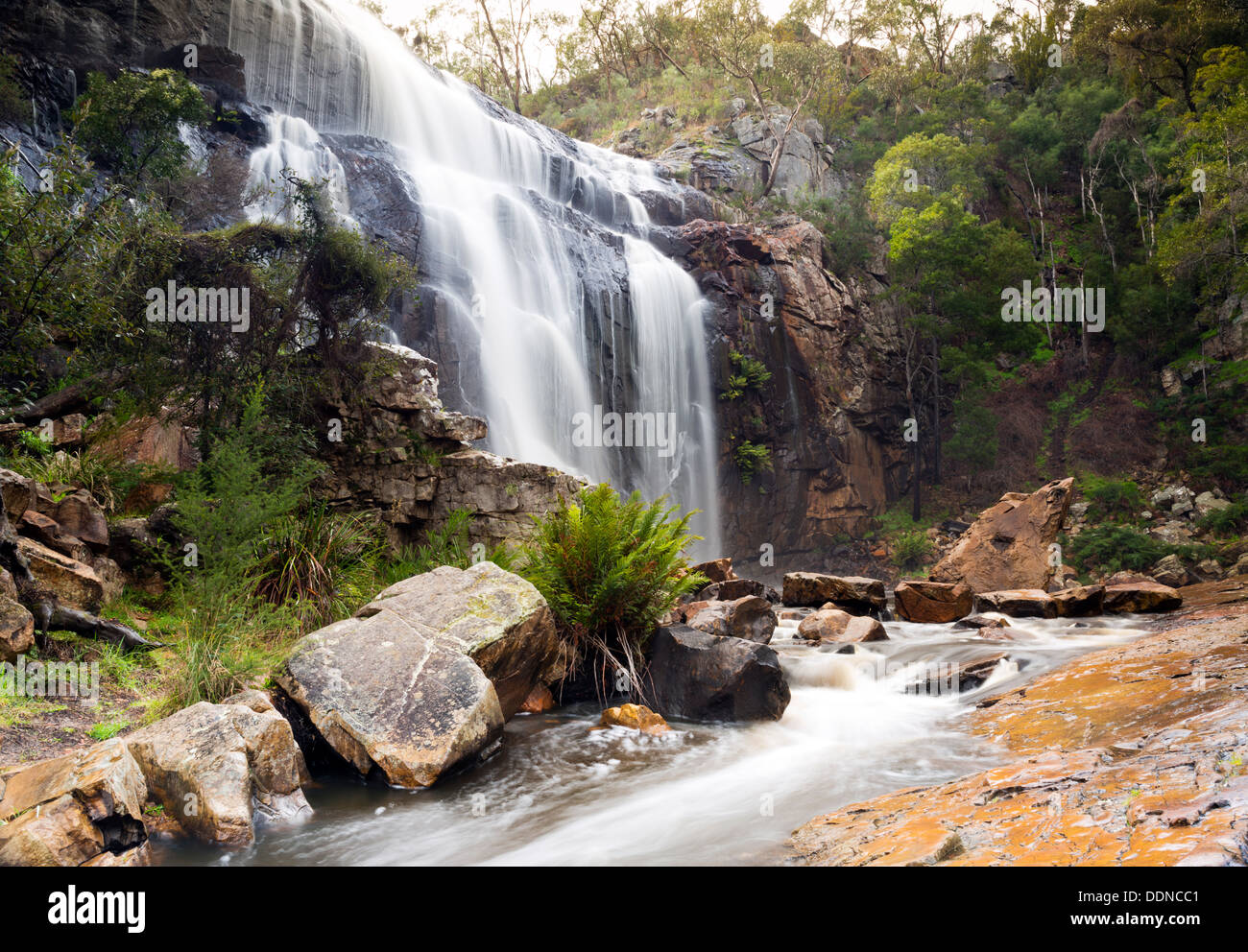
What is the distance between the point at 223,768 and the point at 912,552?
22807 mm

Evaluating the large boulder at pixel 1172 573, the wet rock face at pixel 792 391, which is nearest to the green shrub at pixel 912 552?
the wet rock face at pixel 792 391

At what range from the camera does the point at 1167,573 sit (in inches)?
675

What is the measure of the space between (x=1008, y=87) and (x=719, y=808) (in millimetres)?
45022

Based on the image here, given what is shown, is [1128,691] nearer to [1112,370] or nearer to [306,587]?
[306,587]

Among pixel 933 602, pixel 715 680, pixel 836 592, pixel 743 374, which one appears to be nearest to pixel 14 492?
pixel 715 680

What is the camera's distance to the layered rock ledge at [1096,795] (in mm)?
2906

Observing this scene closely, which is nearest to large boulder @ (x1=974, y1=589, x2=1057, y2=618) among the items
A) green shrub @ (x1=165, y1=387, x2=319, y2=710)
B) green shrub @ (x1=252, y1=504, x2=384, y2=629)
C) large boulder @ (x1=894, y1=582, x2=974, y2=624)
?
large boulder @ (x1=894, y1=582, x2=974, y2=624)

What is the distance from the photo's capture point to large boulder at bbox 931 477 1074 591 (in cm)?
1577

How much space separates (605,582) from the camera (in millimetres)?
7605

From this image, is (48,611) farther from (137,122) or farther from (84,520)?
(137,122)

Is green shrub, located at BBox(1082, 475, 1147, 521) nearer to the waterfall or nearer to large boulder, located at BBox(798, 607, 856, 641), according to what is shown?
the waterfall

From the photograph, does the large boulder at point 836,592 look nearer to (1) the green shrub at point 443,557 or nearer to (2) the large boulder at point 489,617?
(1) the green shrub at point 443,557

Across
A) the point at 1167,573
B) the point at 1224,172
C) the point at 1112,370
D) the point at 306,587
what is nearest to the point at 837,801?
the point at 306,587

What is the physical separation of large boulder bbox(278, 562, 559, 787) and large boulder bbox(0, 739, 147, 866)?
1442 mm
